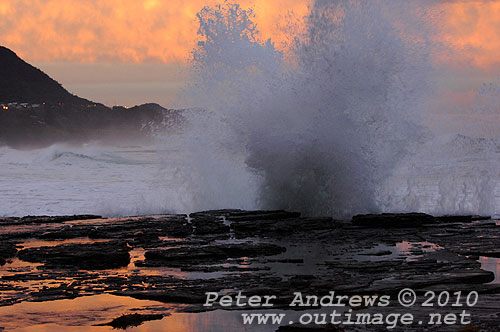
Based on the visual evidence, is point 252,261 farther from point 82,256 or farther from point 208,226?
point 208,226

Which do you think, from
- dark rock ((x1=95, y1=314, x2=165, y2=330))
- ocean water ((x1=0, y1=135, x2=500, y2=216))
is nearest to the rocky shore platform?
dark rock ((x1=95, y1=314, x2=165, y2=330))

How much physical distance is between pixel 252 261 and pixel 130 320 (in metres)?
3.50

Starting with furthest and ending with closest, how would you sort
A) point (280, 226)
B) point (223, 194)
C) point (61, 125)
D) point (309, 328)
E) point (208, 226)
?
1. point (61, 125)
2. point (223, 194)
3. point (208, 226)
4. point (280, 226)
5. point (309, 328)

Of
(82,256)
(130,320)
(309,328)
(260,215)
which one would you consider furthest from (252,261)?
(260,215)

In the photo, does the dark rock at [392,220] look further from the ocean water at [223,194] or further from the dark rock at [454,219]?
the ocean water at [223,194]

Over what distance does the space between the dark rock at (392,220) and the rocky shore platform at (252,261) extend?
0.02 m

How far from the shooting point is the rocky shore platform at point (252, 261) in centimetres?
719

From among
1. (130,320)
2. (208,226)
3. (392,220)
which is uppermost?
(392,220)

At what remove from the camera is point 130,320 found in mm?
6312

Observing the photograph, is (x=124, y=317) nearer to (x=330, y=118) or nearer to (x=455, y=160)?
(x=330, y=118)

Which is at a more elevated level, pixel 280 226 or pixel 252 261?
pixel 280 226

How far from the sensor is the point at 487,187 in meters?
17.5

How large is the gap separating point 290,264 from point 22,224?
8.05 meters

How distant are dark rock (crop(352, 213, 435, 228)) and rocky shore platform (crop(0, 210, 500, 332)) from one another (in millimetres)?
20
